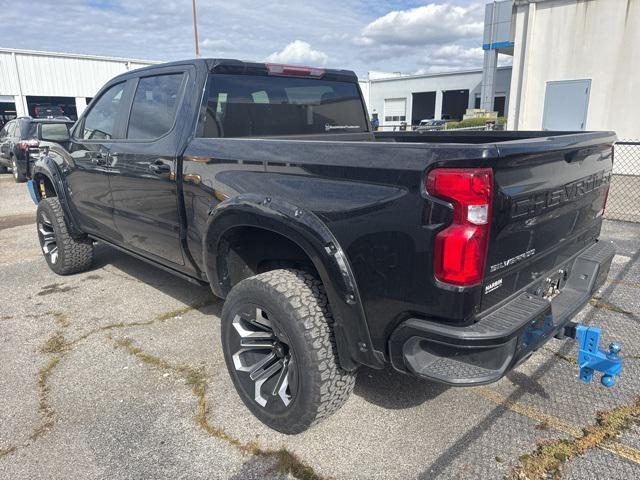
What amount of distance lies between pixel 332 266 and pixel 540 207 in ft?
3.23

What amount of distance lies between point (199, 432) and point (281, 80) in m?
2.53

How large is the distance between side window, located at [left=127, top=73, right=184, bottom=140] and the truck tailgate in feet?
7.70

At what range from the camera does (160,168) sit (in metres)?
3.28

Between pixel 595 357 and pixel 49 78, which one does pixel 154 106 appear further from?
pixel 49 78

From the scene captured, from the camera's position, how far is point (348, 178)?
2.15 m

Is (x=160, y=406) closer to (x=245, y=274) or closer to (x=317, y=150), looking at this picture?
(x=245, y=274)

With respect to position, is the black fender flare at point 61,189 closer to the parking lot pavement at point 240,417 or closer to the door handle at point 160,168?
the parking lot pavement at point 240,417

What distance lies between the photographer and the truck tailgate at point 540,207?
1.95m

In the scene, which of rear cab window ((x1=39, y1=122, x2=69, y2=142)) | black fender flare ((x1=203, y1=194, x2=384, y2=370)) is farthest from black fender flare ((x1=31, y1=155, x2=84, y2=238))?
black fender flare ((x1=203, y1=194, x2=384, y2=370))

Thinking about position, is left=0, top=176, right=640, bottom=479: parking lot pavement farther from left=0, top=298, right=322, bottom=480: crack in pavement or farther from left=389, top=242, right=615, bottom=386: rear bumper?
left=389, top=242, right=615, bottom=386: rear bumper

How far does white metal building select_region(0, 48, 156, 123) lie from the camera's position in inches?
1092

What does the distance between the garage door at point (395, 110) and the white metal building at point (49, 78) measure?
24146mm

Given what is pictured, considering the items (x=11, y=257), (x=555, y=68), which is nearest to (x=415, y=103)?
(x=555, y=68)

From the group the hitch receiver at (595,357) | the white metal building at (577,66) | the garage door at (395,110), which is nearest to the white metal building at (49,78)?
the garage door at (395,110)
